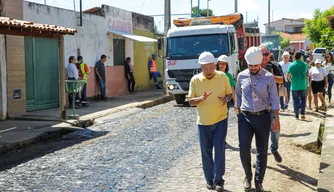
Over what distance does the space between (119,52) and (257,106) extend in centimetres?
1615

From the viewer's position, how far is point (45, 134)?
36.6ft

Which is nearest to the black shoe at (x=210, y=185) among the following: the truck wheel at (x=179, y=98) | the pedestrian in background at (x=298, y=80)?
the pedestrian in background at (x=298, y=80)

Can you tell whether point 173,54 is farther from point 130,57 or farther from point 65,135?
point 130,57

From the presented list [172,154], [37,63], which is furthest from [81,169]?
[37,63]

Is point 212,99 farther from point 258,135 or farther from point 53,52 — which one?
point 53,52

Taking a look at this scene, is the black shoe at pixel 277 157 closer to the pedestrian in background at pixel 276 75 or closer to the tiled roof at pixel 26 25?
the pedestrian in background at pixel 276 75

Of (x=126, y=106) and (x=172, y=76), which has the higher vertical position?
(x=172, y=76)

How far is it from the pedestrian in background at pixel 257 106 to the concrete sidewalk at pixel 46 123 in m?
5.45

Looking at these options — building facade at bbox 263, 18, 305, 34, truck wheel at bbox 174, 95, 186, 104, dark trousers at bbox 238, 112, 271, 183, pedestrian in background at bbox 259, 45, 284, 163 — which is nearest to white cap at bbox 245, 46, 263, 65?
dark trousers at bbox 238, 112, 271, 183

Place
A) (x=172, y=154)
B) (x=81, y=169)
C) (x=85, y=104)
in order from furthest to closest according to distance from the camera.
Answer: (x=85, y=104) → (x=172, y=154) → (x=81, y=169)

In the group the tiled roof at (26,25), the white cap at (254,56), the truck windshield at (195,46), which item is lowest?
the white cap at (254,56)

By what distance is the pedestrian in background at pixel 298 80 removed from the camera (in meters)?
12.3

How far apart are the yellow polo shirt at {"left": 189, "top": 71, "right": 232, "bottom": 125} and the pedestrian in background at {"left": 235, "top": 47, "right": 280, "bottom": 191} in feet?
0.78

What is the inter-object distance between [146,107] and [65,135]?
6.12m
